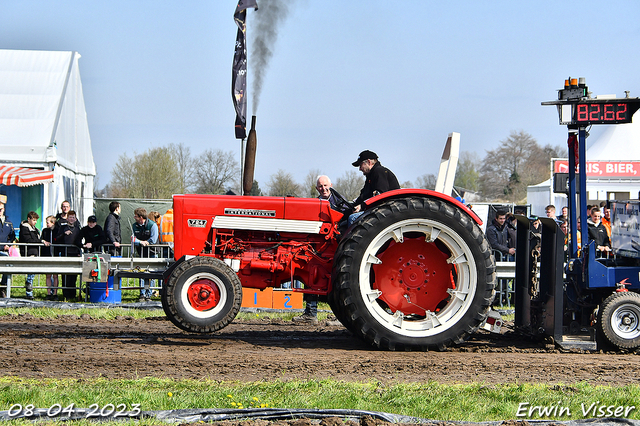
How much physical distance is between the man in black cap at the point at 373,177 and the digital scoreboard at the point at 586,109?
1.72 metres

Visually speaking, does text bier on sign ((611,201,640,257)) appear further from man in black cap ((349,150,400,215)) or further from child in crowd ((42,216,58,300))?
child in crowd ((42,216,58,300))

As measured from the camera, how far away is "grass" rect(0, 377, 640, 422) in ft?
13.3

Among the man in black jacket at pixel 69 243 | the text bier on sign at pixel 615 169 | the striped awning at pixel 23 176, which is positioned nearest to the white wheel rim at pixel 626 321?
the man in black jacket at pixel 69 243

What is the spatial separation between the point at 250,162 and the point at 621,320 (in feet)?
15.4

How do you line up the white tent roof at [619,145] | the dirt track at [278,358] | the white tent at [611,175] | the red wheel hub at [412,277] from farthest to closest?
the white tent roof at [619,145], the white tent at [611,175], the red wheel hub at [412,277], the dirt track at [278,358]

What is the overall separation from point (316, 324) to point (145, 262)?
3.49 m

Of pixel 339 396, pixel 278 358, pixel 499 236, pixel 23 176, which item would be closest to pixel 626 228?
pixel 278 358

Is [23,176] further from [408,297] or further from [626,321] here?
[626,321]

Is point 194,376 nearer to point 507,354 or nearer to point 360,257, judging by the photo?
point 360,257

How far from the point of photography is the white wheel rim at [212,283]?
19.4 ft

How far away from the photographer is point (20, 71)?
17719 millimetres

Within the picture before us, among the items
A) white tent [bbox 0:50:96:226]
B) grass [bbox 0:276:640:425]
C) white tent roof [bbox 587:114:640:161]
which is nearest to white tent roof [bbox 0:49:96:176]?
white tent [bbox 0:50:96:226]

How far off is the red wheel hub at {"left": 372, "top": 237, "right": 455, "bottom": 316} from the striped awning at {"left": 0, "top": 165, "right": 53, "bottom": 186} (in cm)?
1170

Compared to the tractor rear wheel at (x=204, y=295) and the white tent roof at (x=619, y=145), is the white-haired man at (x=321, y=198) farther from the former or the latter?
the white tent roof at (x=619, y=145)
